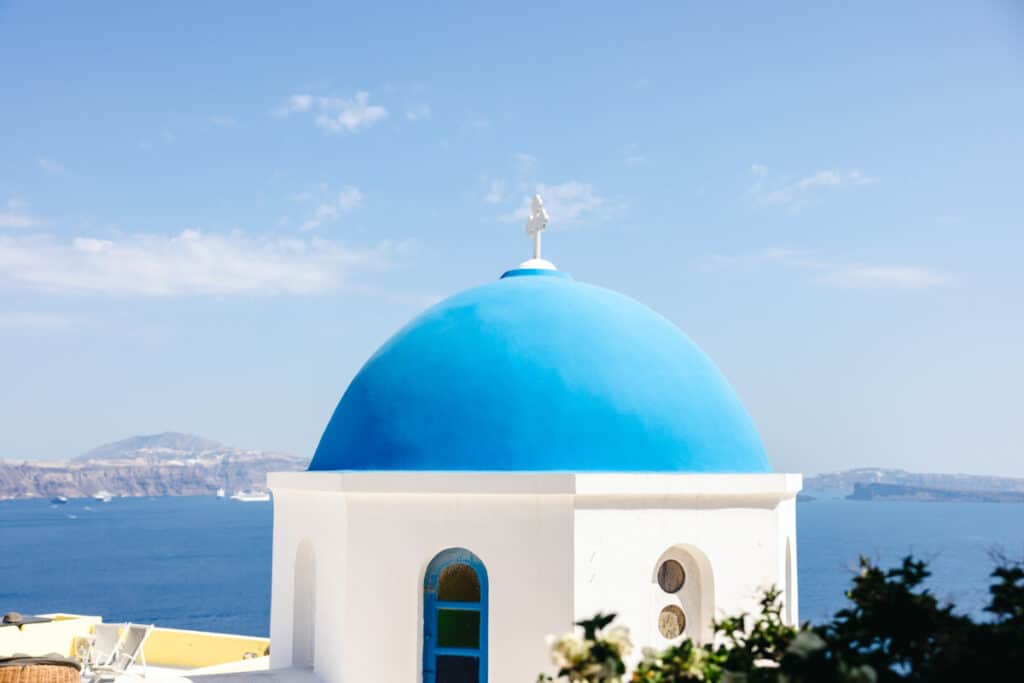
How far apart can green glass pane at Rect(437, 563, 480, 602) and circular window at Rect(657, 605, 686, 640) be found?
5.73 feet

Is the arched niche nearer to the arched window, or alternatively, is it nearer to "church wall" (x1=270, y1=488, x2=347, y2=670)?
the arched window

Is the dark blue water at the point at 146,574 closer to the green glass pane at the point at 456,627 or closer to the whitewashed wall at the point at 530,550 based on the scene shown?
the whitewashed wall at the point at 530,550

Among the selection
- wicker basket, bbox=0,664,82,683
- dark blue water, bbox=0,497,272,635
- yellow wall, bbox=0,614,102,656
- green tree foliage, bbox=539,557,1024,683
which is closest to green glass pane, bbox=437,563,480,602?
green tree foliage, bbox=539,557,1024,683

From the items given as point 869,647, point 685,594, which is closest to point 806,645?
point 869,647

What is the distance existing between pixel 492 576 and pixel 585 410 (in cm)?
177

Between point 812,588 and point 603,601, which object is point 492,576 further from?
point 812,588

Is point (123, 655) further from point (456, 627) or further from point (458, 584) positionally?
point (458, 584)

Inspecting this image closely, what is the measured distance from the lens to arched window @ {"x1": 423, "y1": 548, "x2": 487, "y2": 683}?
9.31 metres

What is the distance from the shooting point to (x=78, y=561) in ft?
354

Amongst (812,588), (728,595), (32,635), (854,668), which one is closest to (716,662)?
(854,668)

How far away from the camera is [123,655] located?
11531 mm

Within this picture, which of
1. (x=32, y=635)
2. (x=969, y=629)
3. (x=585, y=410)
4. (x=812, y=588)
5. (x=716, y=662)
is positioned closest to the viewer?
(x=969, y=629)

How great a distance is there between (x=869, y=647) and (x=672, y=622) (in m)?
4.19

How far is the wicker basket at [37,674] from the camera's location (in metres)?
9.80
